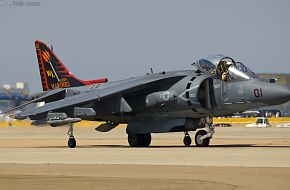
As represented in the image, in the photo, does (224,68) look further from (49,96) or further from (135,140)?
(49,96)

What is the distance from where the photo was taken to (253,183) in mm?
13242

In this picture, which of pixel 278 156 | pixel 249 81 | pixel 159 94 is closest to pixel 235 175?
pixel 278 156

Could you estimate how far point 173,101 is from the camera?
28.2m

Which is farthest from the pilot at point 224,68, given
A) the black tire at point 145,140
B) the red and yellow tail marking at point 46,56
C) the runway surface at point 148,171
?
the red and yellow tail marking at point 46,56

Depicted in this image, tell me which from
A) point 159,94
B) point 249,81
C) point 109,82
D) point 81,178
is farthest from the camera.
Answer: point 109,82

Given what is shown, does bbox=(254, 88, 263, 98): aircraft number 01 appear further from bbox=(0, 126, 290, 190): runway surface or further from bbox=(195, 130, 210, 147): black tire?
bbox=(0, 126, 290, 190): runway surface

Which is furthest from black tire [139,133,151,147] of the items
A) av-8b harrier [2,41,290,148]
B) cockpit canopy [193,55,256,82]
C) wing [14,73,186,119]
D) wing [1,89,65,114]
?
wing [1,89,65,114]

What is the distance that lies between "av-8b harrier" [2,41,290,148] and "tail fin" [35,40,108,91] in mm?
1950

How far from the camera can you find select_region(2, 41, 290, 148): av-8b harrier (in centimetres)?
2683

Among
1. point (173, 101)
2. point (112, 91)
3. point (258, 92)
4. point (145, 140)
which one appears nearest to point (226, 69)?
point (258, 92)

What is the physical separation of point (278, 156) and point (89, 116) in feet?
35.8

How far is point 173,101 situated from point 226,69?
2445 millimetres

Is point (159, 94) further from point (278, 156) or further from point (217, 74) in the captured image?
point (278, 156)

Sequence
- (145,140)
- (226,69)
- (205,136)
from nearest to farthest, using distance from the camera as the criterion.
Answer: (226,69), (205,136), (145,140)
